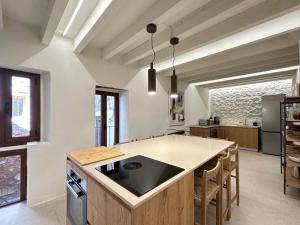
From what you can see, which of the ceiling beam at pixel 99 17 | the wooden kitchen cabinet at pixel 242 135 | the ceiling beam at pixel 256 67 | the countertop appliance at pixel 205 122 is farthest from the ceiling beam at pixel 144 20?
the wooden kitchen cabinet at pixel 242 135

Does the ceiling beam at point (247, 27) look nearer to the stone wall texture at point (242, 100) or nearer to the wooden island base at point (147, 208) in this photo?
the wooden island base at point (147, 208)

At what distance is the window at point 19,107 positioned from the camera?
90.0 inches

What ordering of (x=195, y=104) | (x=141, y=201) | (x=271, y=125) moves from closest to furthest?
(x=141, y=201), (x=271, y=125), (x=195, y=104)

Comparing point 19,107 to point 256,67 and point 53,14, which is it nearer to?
point 53,14

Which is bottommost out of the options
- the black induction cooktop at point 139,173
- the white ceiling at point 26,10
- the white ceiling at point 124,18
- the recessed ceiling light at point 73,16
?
the black induction cooktop at point 139,173

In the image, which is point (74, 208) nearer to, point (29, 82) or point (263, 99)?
point (29, 82)

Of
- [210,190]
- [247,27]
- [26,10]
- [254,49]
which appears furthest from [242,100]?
[26,10]

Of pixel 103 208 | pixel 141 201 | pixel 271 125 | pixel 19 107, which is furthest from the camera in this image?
pixel 271 125

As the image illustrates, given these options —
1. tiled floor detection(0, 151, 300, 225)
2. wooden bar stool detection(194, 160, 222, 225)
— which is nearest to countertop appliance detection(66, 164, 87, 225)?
tiled floor detection(0, 151, 300, 225)

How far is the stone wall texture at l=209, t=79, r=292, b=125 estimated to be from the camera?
5.45m

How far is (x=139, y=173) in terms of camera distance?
126 cm

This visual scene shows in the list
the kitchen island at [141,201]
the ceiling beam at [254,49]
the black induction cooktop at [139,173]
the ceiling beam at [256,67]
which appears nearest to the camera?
the kitchen island at [141,201]

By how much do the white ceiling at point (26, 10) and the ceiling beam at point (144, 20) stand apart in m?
1.01

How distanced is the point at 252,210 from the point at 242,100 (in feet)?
15.7
